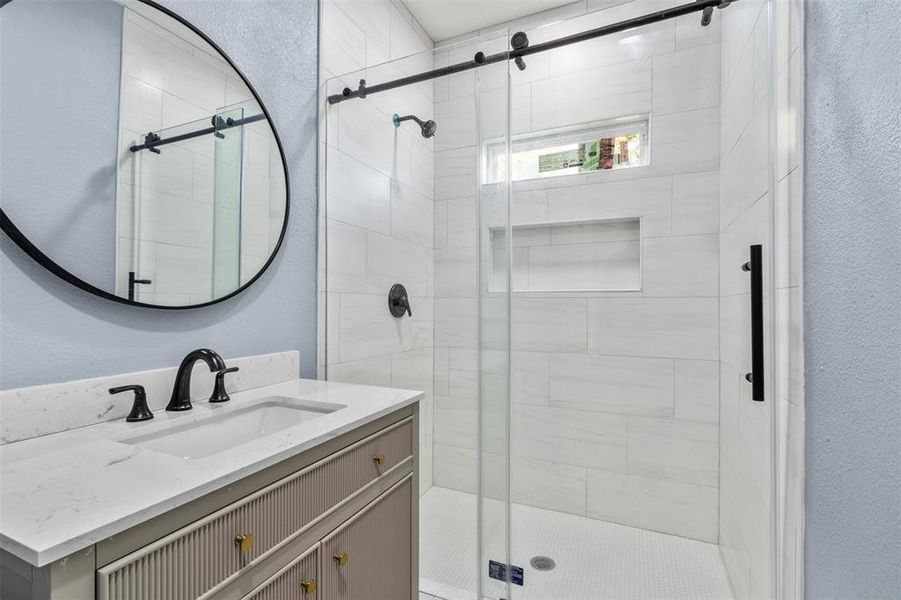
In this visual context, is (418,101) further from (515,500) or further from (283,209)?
(515,500)

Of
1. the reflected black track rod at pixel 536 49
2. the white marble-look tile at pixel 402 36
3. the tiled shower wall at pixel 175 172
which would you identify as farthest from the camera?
the white marble-look tile at pixel 402 36

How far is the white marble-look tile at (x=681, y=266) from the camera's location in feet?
6.17

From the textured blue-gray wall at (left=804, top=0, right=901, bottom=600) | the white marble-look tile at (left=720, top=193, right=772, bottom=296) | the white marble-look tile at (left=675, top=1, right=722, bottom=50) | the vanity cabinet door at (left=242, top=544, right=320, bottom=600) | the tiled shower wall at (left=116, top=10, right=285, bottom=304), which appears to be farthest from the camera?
the white marble-look tile at (left=675, top=1, right=722, bottom=50)

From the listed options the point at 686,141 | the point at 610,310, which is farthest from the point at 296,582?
the point at 686,141

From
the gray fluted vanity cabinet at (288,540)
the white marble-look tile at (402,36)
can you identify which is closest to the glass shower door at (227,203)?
the gray fluted vanity cabinet at (288,540)

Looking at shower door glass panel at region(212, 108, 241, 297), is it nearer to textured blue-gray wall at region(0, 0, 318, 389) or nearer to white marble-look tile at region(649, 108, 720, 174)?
textured blue-gray wall at region(0, 0, 318, 389)

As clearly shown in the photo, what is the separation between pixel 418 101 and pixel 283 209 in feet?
2.75

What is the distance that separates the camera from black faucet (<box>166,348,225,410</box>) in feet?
3.67

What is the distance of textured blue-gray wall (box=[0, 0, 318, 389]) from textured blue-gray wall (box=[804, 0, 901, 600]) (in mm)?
1551

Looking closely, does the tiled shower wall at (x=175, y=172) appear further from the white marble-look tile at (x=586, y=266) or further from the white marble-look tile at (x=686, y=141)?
the white marble-look tile at (x=686, y=141)

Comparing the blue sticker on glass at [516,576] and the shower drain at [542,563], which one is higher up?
the blue sticker on glass at [516,576]

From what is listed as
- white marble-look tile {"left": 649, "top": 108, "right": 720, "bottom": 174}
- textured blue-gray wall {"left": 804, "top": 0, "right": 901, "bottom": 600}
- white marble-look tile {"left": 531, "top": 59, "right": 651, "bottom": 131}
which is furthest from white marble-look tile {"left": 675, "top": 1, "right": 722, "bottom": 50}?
textured blue-gray wall {"left": 804, "top": 0, "right": 901, "bottom": 600}

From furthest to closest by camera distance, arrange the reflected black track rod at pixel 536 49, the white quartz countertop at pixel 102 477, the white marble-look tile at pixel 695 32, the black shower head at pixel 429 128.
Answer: the black shower head at pixel 429 128, the white marble-look tile at pixel 695 32, the reflected black track rod at pixel 536 49, the white quartz countertop at pixel 102 477

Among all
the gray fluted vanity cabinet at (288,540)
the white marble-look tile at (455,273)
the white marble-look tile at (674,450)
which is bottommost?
the white marble-look tile at (674,450)
